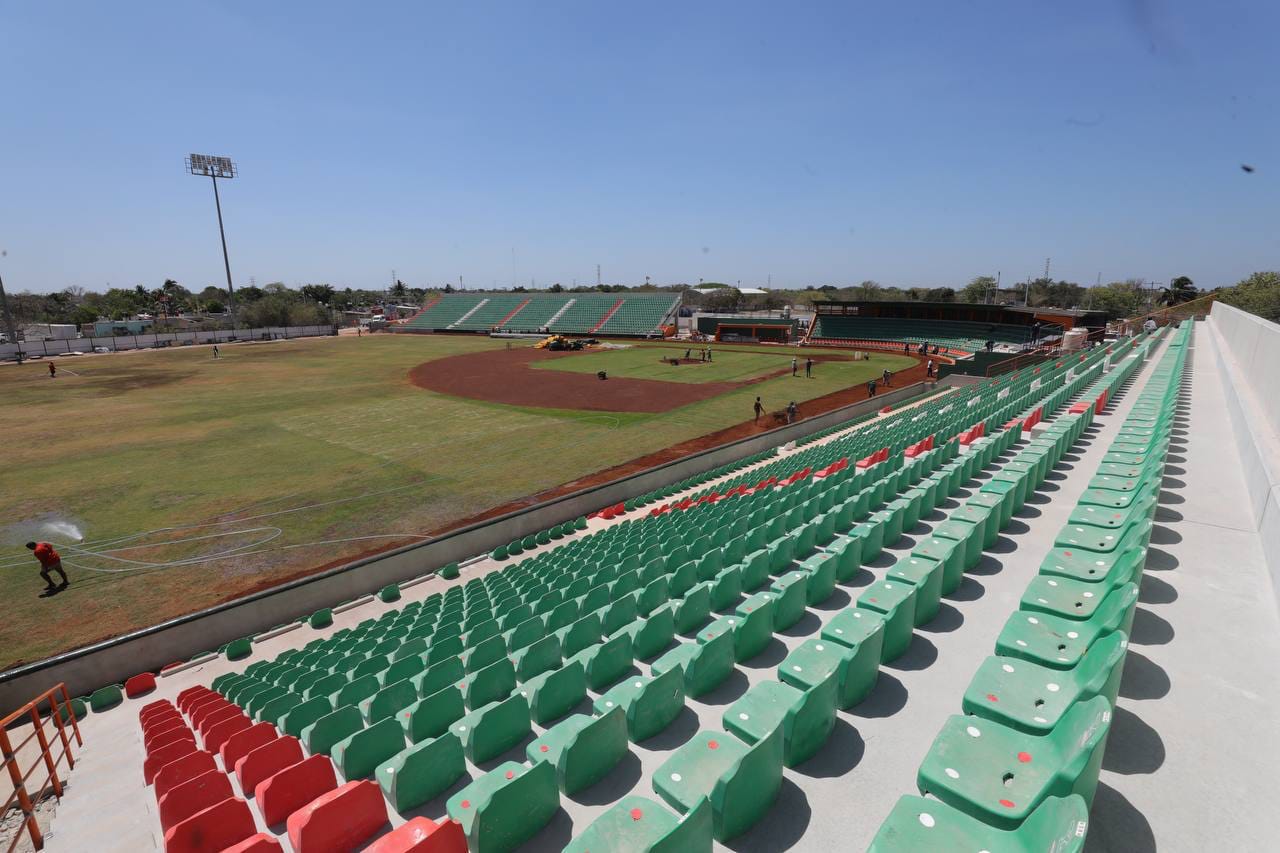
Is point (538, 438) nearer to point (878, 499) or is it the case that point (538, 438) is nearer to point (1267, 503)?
point (878, 499)

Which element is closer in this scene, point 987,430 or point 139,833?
point 139,833

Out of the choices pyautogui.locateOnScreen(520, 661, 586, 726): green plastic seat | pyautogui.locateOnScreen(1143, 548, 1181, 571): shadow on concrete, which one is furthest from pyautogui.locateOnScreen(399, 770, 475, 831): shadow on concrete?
pyautogui.locateOnScreen(1143, 548, 1181, 571): shadow on concrete

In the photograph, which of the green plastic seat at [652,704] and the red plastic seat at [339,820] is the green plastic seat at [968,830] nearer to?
the green plastic seat at [652,704]

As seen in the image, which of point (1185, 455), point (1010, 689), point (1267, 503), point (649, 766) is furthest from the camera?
point (1185, 455)

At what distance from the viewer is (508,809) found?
13.1ft

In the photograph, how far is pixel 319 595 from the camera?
518 inches

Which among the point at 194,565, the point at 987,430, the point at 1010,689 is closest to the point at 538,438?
the point at 194,565

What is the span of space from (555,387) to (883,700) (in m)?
39.4

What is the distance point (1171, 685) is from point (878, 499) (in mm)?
6471

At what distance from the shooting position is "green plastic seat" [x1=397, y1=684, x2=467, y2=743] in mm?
5895

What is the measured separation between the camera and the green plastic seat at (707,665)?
563 cm

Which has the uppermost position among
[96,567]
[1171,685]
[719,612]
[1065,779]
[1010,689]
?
[1065,779]

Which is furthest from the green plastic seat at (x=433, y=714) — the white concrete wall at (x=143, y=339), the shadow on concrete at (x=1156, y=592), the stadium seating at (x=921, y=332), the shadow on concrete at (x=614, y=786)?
the white concrete wall at (x=143, y=339)

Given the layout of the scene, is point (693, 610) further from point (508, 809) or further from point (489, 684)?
point (508, 809)
